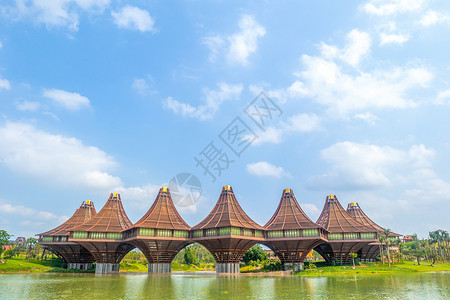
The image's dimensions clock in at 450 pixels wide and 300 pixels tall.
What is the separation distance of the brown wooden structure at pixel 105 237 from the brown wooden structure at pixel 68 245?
8865 millimetres

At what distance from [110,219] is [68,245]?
13801 millimetres

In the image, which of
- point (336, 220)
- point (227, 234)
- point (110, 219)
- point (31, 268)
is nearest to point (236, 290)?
point (227, 234)

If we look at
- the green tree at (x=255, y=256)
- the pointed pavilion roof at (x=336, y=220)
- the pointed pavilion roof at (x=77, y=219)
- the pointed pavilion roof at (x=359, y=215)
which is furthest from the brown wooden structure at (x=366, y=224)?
the pointed pavilion roof at (x=77, y=219)

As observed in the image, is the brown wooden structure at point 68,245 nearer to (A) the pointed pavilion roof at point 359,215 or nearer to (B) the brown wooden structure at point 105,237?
(B) the brown wooden structure at point 105,237

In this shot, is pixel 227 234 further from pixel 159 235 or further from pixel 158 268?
pixel 158 268

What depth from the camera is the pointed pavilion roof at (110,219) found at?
220ft

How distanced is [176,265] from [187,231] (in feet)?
113

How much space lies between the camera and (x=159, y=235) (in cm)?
6381

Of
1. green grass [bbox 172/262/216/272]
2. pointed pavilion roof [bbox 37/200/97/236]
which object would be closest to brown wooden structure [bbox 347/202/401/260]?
green grass [bbox 172/262/216/272]

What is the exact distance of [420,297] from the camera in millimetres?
24516

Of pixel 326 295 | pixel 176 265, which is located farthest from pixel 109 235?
pixel 326 295

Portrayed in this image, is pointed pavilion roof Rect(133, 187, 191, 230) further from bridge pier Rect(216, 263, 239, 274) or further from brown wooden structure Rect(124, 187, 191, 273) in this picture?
bridge pier Rect(216, 263, 239, 274)

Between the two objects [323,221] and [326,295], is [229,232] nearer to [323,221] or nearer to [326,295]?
[323,221]

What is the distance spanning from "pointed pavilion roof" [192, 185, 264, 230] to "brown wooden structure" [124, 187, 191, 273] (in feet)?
13.5
